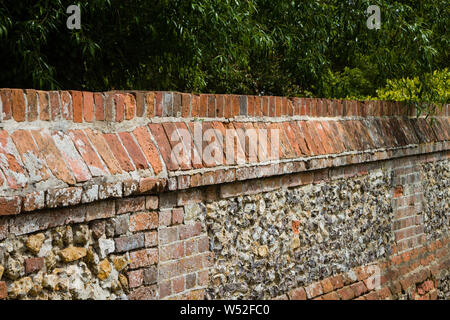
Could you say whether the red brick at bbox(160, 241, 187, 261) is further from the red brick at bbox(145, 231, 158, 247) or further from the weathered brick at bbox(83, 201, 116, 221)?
the weathered brick at bbox(83, 201, 116, 221)

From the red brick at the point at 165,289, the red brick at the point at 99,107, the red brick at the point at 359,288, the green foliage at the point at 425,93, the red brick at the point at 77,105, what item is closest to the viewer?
the red brick at the point at 77,105

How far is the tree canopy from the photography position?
243 inches

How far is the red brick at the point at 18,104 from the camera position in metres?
2.65

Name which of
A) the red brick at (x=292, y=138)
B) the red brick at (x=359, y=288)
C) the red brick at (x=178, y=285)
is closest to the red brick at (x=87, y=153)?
the red brick at (x=178, y=285)

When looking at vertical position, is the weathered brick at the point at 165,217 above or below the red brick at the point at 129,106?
below

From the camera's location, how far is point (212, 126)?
12.3 feet

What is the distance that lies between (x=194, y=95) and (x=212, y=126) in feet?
0.73

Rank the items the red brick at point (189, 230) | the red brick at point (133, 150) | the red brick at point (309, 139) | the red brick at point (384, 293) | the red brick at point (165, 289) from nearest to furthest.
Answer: the red brick at point (133, 150), the red brick at point (165, 289), the red brick at point (189, 230), the red brick at point (309, 139), the red brick at point (384, 293)

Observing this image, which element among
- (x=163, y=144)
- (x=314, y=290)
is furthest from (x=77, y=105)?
(x=314, y=290)

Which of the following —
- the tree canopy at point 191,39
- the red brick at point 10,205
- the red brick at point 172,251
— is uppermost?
the tree canopy at point 191,39

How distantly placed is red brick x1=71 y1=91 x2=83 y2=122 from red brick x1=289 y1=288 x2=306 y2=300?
2104 millimetres

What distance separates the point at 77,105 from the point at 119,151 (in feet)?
1.04

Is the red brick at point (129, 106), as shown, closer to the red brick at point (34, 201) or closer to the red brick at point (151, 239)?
the red brick at point (151, 239)

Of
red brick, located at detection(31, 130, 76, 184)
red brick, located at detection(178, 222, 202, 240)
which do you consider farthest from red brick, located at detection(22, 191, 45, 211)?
red brick, located at detection(178, 222, 202, 240)
